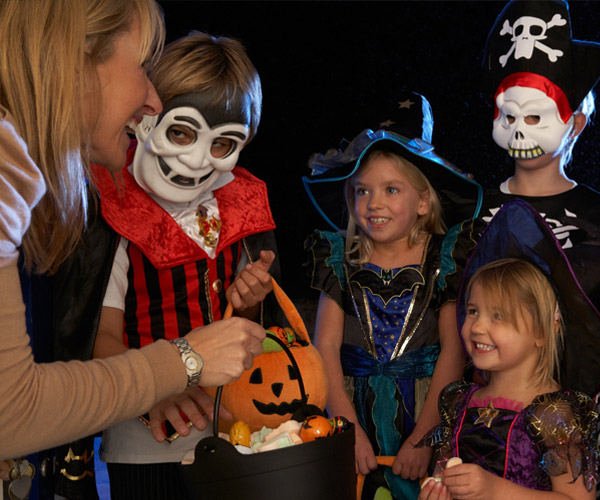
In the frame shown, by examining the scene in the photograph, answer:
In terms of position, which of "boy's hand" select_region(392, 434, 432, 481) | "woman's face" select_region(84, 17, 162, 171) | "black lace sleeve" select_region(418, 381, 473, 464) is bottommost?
"boy's hand" select_region(392, 434, 432, 481)

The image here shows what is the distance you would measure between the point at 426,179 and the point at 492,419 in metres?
0.78

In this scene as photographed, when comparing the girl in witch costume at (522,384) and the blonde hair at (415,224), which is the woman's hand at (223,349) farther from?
the blonde hair at (415,224)

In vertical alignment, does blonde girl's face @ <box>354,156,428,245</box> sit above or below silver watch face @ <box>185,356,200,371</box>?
above

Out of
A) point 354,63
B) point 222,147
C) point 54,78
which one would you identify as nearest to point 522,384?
point 222,147

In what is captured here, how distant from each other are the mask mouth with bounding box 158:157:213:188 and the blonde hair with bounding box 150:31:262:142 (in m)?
0.15

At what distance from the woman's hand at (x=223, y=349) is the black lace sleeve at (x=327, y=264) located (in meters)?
0.88

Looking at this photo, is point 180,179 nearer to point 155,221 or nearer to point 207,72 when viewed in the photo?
point 155,221

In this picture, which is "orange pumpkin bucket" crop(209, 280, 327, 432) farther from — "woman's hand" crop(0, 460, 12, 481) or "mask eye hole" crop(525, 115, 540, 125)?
"mask eye hole" crop(525, 115, 540, 125)

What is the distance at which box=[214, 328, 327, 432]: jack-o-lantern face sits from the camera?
1.67 meters

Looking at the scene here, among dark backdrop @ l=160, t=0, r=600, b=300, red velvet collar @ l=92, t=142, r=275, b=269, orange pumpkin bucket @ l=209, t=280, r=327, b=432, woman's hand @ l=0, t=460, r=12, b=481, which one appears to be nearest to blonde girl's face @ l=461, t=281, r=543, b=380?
orange pumpkin bucket @ l=209, t=280, r=327, b=432

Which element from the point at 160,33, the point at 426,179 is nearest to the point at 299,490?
the point at 160,33

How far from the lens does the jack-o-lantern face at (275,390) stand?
1675 mm

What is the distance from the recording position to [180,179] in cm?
186

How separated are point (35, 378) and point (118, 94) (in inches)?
20.8
